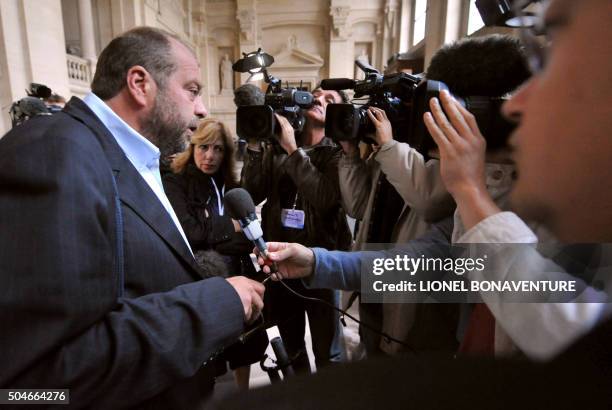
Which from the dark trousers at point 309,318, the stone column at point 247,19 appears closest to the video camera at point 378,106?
the dark trousers at point 309,318

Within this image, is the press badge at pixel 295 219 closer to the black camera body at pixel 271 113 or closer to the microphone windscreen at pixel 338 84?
the black camera body at pixel 271 113

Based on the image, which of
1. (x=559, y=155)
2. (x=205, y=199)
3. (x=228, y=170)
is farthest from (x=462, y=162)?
(x=228, y=170)

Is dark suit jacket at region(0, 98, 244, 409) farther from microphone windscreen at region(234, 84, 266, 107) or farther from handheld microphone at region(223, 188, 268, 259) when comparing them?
microphone windscreen at region(234, 84, 266, 107)

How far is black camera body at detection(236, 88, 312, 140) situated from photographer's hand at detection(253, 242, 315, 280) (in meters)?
0.83

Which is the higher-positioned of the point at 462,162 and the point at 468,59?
the point at 468,59

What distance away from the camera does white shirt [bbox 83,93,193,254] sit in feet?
3.04

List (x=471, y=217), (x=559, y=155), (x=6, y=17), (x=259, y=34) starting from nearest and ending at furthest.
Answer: (x=559, y=155), (x=471, y=217), (x=6, y=17), (x=259, y=34)

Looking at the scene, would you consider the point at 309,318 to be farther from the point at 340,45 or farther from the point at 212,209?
the point at 340,45

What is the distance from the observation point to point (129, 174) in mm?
869

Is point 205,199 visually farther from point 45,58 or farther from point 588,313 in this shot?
point 45,58

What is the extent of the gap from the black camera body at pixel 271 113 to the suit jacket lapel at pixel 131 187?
2.84ft

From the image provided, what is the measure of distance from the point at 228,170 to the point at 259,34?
15372mm

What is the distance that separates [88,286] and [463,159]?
0.79 meters

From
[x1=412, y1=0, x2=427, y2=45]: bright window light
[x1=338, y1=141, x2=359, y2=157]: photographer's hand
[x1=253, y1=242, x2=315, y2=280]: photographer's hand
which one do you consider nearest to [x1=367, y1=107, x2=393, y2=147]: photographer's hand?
[x1=338, y1=141, x2=359, y2=157]: photographer's hand
